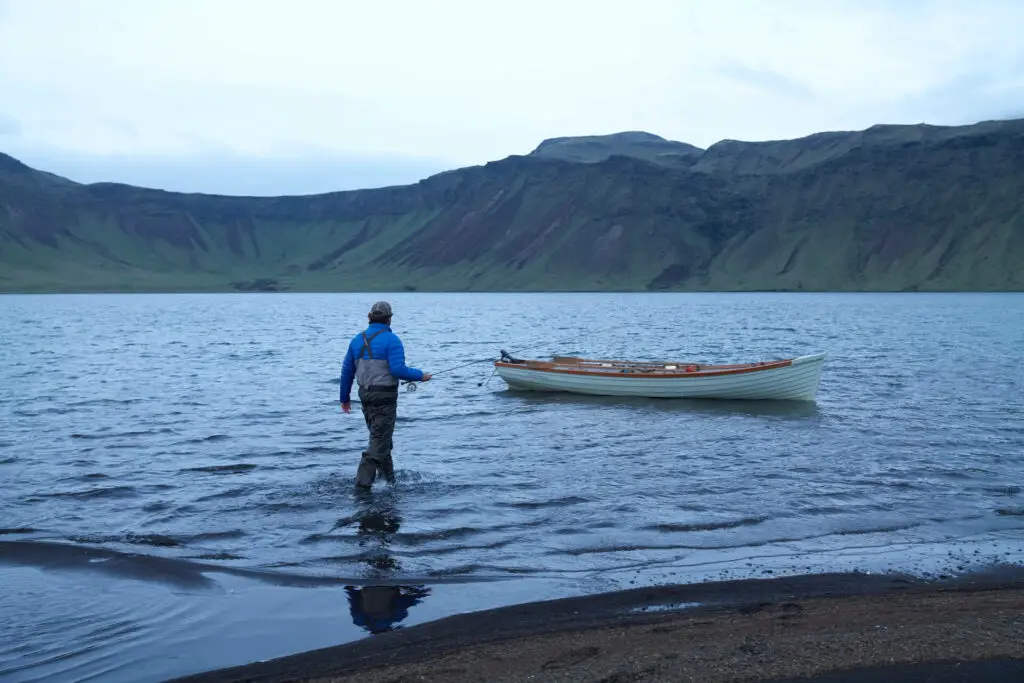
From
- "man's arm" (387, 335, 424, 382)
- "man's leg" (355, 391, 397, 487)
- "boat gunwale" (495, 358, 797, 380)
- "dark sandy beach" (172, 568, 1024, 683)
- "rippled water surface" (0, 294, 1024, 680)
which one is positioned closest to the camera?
"dark sandy beach" (172, 568, 1024, 683)

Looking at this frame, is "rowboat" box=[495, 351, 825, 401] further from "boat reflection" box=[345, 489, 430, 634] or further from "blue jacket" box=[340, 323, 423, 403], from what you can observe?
"boat reflection" box=[345, 489, 430, 634]

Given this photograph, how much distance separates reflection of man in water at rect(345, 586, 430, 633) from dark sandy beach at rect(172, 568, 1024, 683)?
44 centimetres

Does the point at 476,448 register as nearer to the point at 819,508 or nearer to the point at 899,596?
the point at 819,508

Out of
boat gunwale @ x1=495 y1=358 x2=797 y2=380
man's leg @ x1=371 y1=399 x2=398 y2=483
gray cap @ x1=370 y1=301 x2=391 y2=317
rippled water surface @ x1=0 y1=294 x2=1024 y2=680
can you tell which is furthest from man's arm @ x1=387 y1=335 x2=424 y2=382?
boat gunwale @ x1=495 y1=358 x2=797 y2=380

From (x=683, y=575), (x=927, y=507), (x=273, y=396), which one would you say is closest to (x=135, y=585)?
(x=683, y=575)

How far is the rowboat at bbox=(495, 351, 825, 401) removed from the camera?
86.9 ft

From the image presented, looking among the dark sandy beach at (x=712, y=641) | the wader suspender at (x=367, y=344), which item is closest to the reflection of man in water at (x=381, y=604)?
the dark sandy beach at (x=712, y=641)

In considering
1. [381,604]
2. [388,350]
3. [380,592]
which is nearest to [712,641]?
[381,604]

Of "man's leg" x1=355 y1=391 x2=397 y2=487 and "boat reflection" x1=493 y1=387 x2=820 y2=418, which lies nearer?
"man's leg" x1=355 y1=391 x2=397 y2=487

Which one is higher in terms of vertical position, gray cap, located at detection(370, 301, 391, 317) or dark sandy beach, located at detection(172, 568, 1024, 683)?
gray cap, located at detection(370, 301, 391, 317)

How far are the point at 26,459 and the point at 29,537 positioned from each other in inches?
265

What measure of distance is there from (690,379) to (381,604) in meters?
18.5

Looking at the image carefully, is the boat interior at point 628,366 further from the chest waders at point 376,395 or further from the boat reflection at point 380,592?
the boat reflection at point 380,592

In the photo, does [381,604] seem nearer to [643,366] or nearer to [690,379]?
[690,379]
